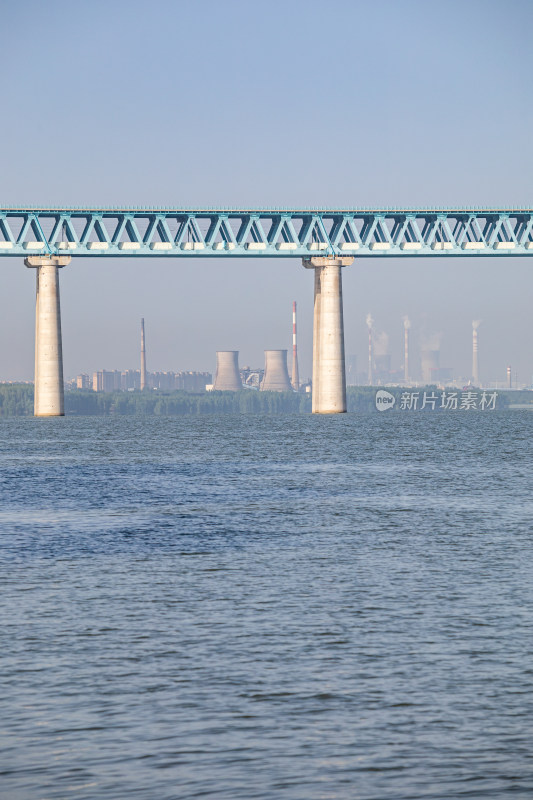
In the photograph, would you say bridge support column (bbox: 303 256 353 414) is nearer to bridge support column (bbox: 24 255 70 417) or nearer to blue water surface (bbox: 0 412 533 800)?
bridge support column (bbox: 24 255 70 417)

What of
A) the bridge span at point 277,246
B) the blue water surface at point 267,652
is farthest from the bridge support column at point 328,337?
the blue water surface at point 267,652

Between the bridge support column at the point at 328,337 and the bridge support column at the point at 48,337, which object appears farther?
the bridge support column at the point at 328,337

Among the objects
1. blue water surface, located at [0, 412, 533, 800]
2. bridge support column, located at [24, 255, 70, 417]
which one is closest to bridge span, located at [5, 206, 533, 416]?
bridge support column, located at [24, 255, 70, 417]

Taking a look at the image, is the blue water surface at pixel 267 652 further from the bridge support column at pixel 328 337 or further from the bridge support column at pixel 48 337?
the bridge support column at pixel 328 337

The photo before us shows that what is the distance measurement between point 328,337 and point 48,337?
30.7m

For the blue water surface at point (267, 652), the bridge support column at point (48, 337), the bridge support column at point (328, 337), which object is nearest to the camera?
the blue water surface at point (267, 652)

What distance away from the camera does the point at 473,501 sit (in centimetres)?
3916

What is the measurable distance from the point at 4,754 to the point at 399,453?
6050cm

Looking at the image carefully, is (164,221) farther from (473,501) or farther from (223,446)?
(473,501)

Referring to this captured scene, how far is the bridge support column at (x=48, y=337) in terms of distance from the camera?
424 feet

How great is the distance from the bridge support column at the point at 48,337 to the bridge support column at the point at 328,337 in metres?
28.7

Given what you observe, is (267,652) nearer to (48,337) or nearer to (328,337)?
(48,337)

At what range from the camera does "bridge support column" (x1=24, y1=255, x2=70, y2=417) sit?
129250mm

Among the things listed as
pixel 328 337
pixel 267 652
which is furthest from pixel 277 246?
pixel 267 652
